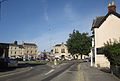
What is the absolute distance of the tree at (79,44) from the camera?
116500 mm

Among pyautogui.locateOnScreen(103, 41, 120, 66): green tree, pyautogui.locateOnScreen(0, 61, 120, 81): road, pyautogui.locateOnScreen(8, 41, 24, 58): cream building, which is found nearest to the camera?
pyautogui.locateOnScreen(0, 61, 120, 81): road

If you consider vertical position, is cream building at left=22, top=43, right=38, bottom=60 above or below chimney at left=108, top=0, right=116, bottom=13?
below

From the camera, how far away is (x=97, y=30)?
46812 millimetres

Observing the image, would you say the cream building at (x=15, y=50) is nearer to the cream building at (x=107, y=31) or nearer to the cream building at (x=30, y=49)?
the cream building at (x=30, y=49)

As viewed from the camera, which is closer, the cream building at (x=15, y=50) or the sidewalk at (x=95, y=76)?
the sidewalk at (x=95, y=76)

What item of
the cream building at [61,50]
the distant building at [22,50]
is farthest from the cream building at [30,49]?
the cream building at [61,50]

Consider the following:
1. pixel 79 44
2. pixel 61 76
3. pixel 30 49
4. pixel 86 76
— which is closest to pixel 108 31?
pixel 86 76

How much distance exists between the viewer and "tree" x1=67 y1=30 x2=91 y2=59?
382 feet

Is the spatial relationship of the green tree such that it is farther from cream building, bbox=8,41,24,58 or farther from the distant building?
cream building, bbox=8,41,24,58

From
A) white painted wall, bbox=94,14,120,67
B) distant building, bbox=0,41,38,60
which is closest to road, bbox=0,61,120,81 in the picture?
white painted wall, bbox=94,14,120,67

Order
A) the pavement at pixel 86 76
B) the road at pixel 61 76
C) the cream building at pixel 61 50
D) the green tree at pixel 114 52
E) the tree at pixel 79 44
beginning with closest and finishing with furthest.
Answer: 1. the road at pixel 61 76
2. the pavement at pixel 86 76
3. the green tree at pixel 114 52
4. the tree at pixel 79 44
5. the cream building at pixel 61 50

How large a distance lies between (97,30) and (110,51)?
63.7 ft

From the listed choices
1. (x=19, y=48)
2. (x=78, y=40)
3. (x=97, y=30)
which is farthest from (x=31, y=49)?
(x=97, y=30)

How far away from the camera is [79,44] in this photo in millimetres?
116625
